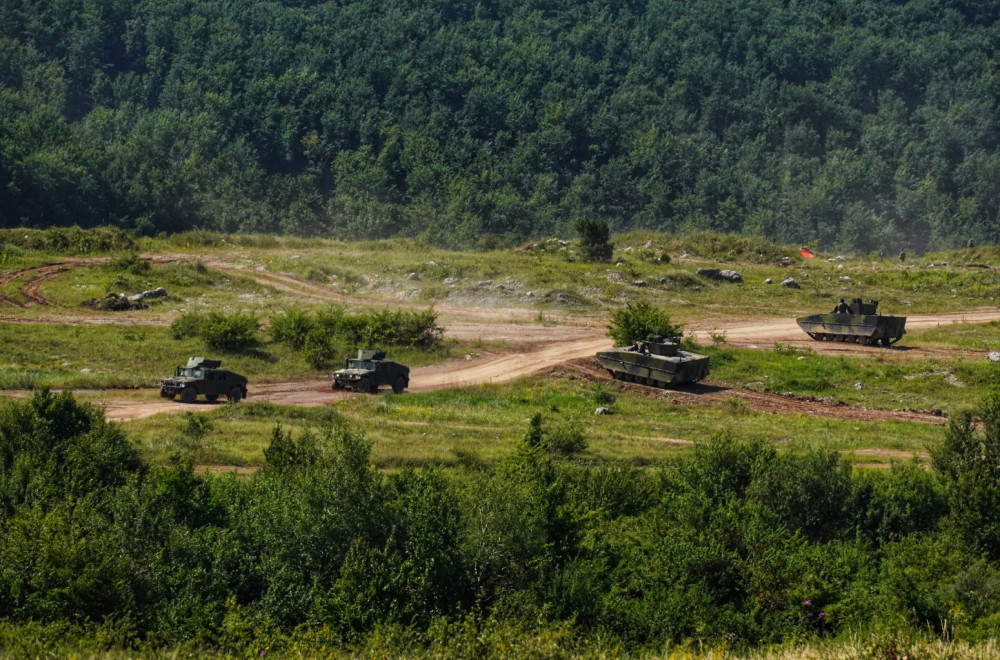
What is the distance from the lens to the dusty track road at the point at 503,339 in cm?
3419

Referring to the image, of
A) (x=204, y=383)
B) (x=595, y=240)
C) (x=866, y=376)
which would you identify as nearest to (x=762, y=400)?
(x=866, y=376)

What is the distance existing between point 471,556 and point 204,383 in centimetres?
1936

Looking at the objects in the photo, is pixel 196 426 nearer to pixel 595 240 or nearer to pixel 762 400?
pixel 762 400

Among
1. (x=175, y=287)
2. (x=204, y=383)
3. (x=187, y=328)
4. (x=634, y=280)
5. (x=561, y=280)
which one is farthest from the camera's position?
(x=634, y=280)

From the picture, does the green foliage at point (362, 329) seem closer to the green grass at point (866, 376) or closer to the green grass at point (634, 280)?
the green grass at point (866, 376)

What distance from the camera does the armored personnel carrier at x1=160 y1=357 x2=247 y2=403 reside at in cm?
3319

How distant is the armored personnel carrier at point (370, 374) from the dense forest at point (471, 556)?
48.0 ft

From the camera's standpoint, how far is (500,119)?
106 m

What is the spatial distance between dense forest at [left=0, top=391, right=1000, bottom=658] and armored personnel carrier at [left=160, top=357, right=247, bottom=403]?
12.2 meters

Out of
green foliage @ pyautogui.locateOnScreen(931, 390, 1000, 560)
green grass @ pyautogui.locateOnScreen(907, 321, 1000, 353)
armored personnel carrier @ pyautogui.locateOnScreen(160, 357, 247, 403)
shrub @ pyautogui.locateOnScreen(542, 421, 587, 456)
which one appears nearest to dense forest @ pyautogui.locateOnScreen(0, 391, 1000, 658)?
green foliage @ pyautogui.locateOnScreen(931, 390, 1000, 560)

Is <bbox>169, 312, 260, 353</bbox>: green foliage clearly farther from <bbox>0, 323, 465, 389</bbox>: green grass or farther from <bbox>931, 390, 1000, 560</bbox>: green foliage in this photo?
<bbox>931, 390, 1000, 560</bbox>: green foliage

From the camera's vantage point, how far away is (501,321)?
49781 mm

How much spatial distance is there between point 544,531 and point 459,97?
309 feet

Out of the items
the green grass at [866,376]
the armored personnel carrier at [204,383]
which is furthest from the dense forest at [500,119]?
the armored personnel carrier at [204,383]
